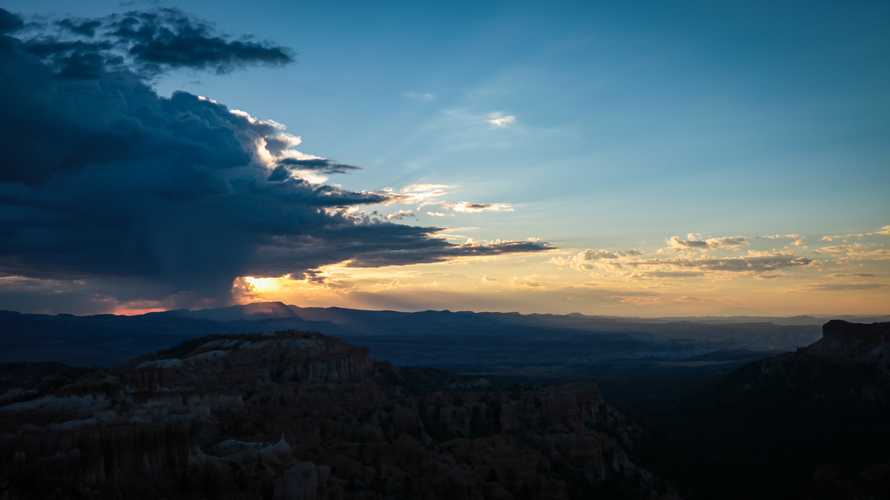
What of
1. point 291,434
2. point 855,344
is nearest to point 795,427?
point 855,344

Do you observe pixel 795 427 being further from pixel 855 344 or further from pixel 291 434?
pixel 291 434

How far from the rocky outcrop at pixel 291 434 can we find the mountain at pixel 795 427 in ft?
34.9

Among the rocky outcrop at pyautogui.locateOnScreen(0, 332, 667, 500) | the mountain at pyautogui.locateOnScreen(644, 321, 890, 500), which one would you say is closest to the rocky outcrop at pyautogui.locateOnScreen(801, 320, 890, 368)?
the mountain at pyautogui.locateOnScreen(644, 321, 890, 500)

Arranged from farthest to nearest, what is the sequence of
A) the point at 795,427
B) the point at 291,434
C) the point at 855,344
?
the point at 855,344, the point at 795,427, the point at 291,434

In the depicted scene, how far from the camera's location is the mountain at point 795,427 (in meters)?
91.1

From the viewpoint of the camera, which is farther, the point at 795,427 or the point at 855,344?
the point at 855,344

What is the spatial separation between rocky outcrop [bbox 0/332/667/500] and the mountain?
34.9 feet

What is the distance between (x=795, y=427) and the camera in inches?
4774

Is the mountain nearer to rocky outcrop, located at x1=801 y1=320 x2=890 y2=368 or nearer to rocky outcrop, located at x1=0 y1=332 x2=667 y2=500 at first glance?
rocky outcrop, located at x1=801 y1=320 x2=890 y2=368

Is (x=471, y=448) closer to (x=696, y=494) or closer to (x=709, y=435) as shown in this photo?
(x=696, y=494)

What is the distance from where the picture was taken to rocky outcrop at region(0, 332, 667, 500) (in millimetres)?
57062

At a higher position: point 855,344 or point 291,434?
point 855,344

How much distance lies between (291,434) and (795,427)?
289 feet

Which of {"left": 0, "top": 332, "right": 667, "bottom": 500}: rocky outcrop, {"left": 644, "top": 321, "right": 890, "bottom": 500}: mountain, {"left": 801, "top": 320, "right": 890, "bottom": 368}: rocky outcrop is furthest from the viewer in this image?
{"left": 801, "top": 320, "right": 890, "bottom": 368}: rocky outcrop
